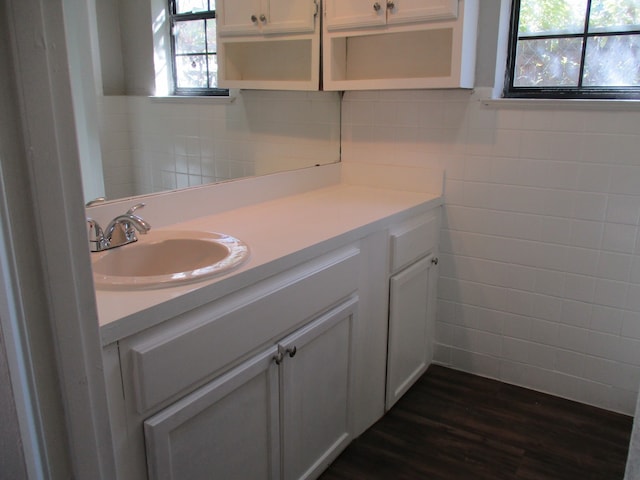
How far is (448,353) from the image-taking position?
2.67 m

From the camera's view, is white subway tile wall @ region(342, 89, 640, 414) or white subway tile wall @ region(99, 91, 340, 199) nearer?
white subway tile wall @ region(99, 91, 340, 199)

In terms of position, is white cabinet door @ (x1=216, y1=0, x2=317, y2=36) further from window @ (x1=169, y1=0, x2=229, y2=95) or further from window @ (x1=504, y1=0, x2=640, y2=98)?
window @ (x1=504, y1=0, x2=640, y2=98)

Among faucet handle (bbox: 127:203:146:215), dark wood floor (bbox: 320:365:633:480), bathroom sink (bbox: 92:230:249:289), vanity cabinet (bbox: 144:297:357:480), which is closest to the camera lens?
vanity cabinet (bbox: 144:297:357:480)

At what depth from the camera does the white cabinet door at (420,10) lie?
6.84ft

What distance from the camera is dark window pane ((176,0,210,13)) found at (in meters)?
1.82

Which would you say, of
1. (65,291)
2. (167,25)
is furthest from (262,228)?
(65,291)

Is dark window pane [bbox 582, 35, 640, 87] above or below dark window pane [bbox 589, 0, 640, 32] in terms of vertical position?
below

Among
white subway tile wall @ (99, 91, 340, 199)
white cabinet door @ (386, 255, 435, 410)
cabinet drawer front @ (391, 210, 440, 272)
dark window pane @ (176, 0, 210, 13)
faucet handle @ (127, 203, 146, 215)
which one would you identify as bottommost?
white cabinet door @ (386, 255, 435, 410)

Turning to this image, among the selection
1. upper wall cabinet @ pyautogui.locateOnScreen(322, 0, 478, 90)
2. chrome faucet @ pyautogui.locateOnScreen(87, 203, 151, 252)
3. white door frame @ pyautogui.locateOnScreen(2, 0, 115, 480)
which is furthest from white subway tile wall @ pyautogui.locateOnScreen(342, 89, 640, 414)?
white door frame @ pyautogui.locateOnScreen(2, 0, 115, 480)

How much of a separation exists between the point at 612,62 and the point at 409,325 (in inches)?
52.2

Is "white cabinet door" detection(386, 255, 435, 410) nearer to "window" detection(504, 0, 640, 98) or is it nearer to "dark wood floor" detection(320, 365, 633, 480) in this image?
"dark wood floor" detection(320, 365, 633, 480)

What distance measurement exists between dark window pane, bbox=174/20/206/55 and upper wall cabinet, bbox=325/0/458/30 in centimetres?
65

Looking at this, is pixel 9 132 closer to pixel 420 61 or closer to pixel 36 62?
pixel 36 62

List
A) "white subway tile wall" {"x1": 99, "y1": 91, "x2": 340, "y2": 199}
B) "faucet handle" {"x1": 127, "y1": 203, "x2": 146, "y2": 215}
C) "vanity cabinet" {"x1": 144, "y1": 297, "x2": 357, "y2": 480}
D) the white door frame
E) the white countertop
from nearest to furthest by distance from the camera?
the white door frame
the white countertop
"vanity cabinet" {"x1": 144, "y1": 297, "x2": 357, "y2": 480}
"faucet handle" {"x1": 127, "y1": 203, "x2": 146, "y2": 215}
"white subway tile wall" {"x1": 99, "y1": 91, "x2": 340, "y2": 199}
